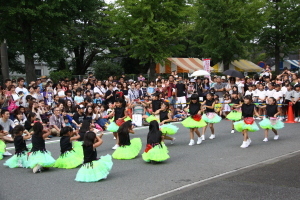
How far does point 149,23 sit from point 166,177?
2372cm

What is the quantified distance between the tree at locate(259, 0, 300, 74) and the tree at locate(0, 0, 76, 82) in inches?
931

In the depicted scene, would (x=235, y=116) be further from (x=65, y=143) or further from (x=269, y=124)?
(x=65, y=143)

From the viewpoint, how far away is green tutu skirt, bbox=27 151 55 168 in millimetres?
8922

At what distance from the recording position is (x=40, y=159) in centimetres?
894

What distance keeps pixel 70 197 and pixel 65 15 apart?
17.0 meters

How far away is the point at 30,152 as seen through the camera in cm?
921

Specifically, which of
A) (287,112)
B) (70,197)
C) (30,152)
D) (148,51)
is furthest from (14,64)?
(70,197)

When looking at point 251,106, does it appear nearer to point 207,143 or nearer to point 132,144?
point 207,143

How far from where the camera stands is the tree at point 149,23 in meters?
30.3

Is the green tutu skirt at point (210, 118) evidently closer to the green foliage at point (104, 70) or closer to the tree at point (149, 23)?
the tree at point (149, 23)

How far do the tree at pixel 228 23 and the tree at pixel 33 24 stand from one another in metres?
15.8

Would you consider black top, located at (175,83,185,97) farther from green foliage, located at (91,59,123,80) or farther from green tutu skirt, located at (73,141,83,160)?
green foliage, located at (91,59,123,80)

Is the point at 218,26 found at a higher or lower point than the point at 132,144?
higher

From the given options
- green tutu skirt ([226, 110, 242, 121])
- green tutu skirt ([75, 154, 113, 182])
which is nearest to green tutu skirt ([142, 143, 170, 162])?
green tutu skirt ([75, 154, 113, 182])
